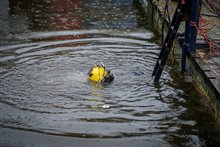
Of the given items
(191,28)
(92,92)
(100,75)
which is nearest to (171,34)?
(191,28)

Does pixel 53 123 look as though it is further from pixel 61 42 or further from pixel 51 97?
pixel 61 42

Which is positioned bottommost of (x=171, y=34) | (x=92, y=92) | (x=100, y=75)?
(x=92, y=92)

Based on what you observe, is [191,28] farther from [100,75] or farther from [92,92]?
[92,92]

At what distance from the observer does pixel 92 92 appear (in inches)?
358

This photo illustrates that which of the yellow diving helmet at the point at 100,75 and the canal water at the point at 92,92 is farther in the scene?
the yellow diving helmet at the point at 100,75

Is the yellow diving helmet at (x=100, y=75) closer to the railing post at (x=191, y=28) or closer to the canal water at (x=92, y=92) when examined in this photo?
the canal water at (x=92, y=92)

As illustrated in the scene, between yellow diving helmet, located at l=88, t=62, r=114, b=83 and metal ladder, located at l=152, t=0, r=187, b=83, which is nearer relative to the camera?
metal ladder, located at l=152, t=0, r=187, b=83

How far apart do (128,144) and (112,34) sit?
7.63 m

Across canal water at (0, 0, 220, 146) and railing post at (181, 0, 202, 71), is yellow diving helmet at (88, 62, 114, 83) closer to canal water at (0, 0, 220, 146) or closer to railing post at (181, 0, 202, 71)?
canal water at (0, 0, 220, 146)

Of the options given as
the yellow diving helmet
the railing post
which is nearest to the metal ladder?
the railing post

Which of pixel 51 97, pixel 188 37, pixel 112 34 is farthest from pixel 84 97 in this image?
pixel 112 34

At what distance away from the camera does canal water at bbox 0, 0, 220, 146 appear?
24.1 ft

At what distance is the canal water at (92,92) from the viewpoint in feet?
24.1

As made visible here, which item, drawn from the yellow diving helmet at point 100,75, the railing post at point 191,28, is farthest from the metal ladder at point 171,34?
the yellow diving helmet at point 100,75
